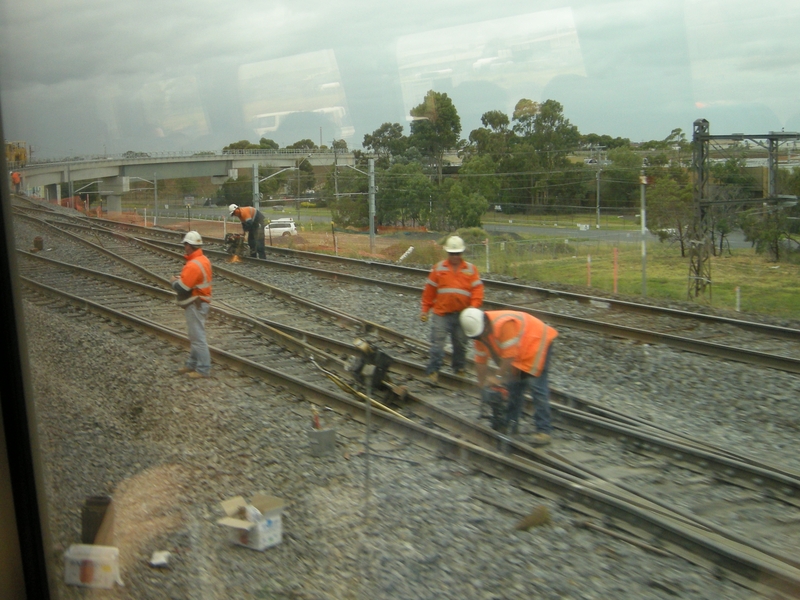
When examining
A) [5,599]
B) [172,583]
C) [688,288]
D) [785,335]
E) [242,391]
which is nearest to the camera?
[5,599]

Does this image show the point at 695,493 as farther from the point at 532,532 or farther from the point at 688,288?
the point at 688,288

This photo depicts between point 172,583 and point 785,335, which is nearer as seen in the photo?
point 172,583

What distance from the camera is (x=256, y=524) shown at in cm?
397

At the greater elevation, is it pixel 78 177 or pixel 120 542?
pixel 78 177

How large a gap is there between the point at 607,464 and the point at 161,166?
9.16 metres

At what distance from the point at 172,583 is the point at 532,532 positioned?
1990mm

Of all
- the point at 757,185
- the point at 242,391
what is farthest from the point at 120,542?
the point at 757,185

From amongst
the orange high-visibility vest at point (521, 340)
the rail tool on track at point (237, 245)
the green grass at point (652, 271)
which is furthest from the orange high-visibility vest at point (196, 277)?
the green grass at point (652, 271)

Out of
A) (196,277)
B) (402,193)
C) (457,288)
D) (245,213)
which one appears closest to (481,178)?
(402,193)

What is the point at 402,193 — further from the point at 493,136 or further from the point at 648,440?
the point at 648,440

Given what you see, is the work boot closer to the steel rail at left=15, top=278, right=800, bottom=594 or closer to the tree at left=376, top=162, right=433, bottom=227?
the steel rail at left=15, top=278, right=800, bottom=594

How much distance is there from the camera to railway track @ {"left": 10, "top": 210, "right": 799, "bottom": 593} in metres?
Answer: 3.90

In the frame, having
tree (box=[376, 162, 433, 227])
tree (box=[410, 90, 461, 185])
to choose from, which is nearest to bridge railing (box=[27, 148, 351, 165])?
tree (box=[410, 90, 461, 185])

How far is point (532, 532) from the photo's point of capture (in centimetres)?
415
